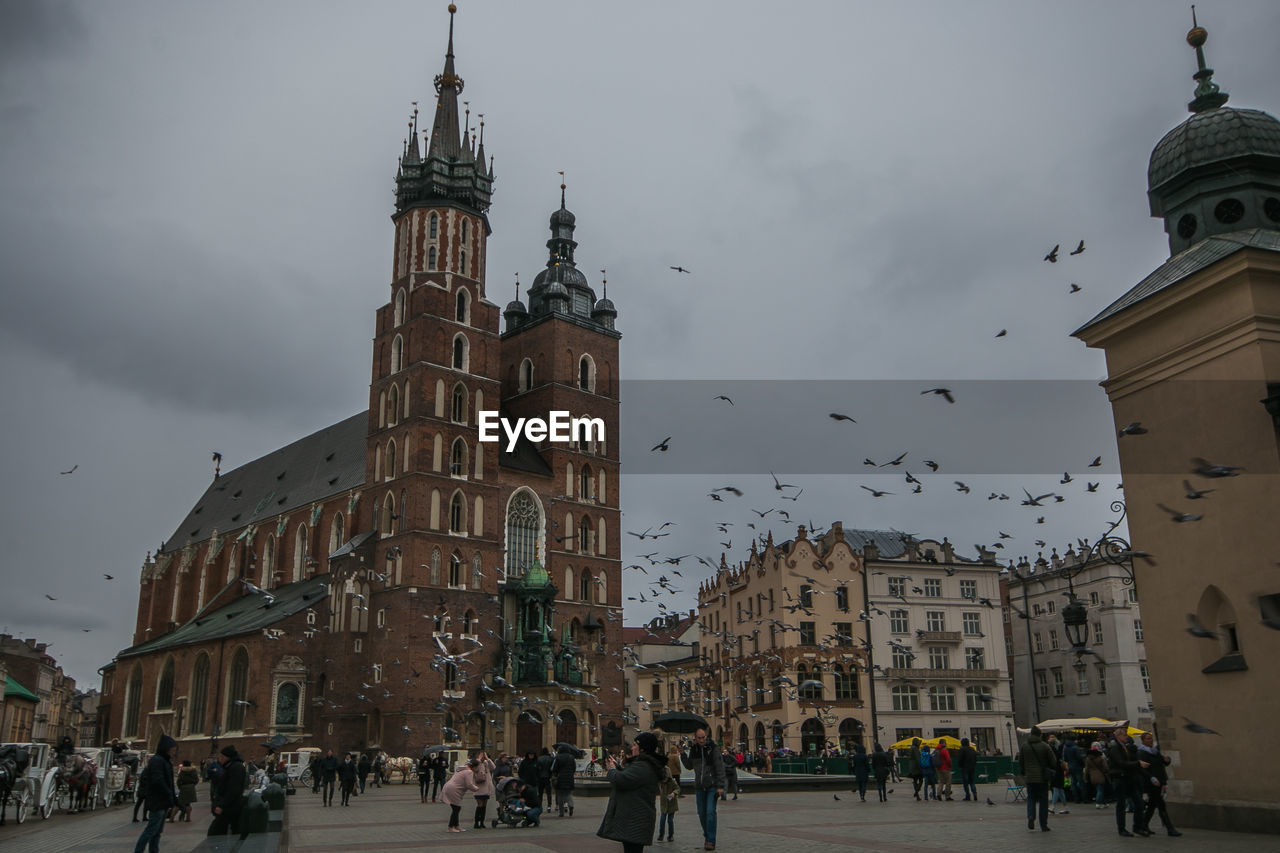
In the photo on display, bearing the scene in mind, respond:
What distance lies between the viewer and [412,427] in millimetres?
51281

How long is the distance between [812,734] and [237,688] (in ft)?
97.6

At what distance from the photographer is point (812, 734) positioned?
56469mm

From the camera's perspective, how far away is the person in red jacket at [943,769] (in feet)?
86.5

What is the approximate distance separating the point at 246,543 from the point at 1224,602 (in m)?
61.0

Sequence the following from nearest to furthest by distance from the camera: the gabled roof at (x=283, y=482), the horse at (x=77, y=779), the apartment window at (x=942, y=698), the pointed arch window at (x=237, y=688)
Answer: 1. the horse at (x=77, y=779)
2. the pointed arch window at (x=237, y=688)
3. the apartment window at (x=942, y=698)
4. the gabled roof at (x=283, y=482)

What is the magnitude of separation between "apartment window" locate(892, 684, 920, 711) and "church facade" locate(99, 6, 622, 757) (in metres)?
16.1

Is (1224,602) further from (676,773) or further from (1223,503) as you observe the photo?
(676,773)

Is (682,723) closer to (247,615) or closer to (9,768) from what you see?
(9,768)

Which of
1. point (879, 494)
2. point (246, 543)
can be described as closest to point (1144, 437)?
point (879, 494)

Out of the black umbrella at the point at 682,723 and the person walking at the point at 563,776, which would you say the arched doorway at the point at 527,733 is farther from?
the black umbrella at the point at 682,723

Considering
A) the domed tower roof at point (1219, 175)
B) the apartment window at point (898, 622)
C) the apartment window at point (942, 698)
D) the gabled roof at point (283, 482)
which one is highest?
the gabled roof at point (283, 482)

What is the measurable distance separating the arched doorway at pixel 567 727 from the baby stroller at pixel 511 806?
98.3ft

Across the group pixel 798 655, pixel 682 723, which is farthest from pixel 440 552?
pixel 682 723

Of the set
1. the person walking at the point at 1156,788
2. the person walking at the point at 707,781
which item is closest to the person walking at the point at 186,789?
the person walking at the point at 707,781
